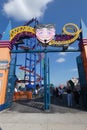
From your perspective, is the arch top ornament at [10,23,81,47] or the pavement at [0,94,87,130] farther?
the arch top ornament at [10,23,81,47]

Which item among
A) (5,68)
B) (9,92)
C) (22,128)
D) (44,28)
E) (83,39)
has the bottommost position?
(22,128)

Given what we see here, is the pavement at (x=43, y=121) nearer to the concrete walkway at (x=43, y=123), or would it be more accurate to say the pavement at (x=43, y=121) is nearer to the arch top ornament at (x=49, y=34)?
the concrete walkway at (x=43, y=123)

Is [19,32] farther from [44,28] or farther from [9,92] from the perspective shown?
[9,92]

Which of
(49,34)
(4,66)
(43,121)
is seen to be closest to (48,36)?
(49,34)

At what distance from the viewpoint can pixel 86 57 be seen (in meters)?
13.8

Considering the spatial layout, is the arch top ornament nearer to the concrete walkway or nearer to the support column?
the support column

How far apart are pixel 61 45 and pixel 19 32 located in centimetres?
354

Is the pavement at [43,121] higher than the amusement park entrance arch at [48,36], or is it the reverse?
the amusement park entrance arch at [48,36]

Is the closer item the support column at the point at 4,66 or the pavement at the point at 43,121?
the pavement at the point at 43,121

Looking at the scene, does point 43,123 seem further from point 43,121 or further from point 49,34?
point 49,34

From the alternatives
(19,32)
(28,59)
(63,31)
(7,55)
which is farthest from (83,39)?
(28,59)

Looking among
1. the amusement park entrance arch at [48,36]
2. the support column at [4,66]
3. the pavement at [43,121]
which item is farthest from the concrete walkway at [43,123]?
the amusement park entrance arch at [48,36]

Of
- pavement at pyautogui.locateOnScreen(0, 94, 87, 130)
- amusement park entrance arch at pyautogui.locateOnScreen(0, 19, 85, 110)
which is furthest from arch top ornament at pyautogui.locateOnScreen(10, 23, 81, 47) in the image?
pavement at pyautogui.locateOnScreen(0, 94, 87, 130)

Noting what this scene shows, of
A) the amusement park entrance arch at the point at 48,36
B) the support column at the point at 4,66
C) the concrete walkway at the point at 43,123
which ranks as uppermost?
the amusement park entrance arch at the point at 48,36
